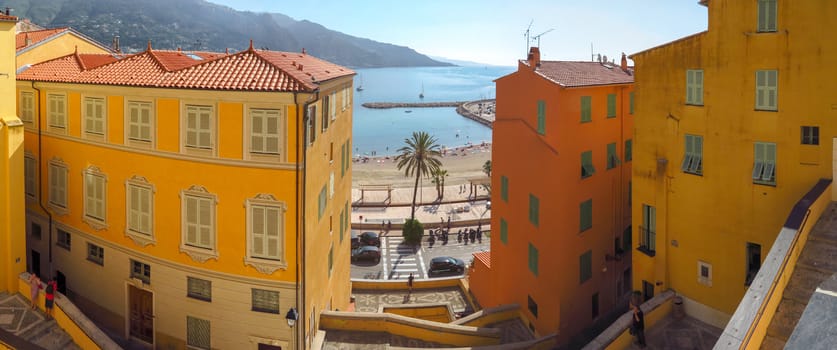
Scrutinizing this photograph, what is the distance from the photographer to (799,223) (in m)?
12.8

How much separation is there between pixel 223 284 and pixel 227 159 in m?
4.24

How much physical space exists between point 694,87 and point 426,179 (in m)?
69.8

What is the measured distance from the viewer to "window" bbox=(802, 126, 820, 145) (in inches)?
635

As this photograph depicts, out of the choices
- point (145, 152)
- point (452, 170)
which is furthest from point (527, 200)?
point (452, 170)

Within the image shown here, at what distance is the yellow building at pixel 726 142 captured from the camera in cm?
1620

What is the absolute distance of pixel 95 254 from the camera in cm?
2202

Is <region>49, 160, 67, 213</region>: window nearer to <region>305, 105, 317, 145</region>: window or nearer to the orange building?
<region>305, 105, 317, 145</region>: window

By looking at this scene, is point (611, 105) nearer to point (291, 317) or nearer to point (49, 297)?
point (291, 317)

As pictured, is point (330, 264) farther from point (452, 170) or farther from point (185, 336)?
point (452, 170)

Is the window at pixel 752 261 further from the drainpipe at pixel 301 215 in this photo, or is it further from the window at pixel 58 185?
the window at pixel 58 185

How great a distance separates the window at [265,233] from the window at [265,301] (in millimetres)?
792

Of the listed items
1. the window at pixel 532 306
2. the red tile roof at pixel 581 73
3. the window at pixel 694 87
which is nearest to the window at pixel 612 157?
the red tile roof at pixel 581 73

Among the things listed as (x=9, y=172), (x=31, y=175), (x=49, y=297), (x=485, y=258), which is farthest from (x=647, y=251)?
(x=31, y=175)

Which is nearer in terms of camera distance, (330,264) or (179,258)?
(179,258)
